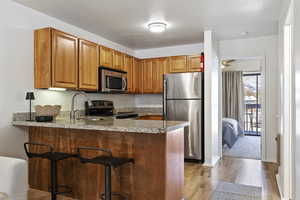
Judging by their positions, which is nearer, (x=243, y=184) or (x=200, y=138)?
(x=243, y=184)

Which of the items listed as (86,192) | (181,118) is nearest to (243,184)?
(181,118)

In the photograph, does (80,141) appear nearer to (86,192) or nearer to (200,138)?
(86,192)

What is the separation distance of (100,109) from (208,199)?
2604 millimetres

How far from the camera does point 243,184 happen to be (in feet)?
10.5

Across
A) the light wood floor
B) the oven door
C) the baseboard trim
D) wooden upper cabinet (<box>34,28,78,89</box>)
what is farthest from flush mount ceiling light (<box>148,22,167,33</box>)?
the baseboard trim

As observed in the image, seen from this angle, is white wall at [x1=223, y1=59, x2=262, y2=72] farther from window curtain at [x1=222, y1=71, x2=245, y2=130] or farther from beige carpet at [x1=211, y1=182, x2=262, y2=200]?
beige carpet at [x1=211, y1=182, x2=262, y2=200]

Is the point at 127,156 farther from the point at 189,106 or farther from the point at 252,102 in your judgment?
the point at 252,102

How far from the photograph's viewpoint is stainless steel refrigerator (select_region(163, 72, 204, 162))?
14.0ft

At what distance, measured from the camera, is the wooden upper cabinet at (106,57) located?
13.2ft

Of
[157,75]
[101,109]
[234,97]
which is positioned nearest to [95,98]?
[101,109]

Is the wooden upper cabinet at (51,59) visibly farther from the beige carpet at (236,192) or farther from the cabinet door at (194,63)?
the beige carpet at (236,192)

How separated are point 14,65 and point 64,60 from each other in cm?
64

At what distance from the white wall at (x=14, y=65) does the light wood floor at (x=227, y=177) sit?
76 cm

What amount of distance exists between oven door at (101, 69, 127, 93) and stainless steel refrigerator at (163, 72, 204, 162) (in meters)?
0.93
